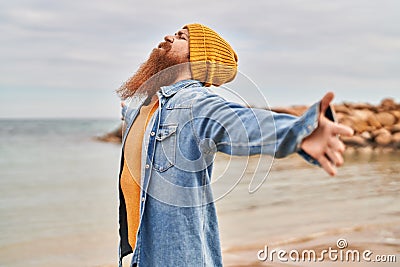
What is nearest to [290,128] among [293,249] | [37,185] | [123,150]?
[123,150]

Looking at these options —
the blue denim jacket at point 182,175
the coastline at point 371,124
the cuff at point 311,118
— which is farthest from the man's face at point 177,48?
the coastline at point 371,124

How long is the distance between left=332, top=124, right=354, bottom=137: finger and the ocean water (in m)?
0.33

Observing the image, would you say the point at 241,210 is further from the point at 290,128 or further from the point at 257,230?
the point at 290,128

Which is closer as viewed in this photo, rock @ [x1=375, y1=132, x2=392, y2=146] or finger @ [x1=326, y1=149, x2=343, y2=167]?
finger @ [x1=326, y1=149, x2=343, y2=167]

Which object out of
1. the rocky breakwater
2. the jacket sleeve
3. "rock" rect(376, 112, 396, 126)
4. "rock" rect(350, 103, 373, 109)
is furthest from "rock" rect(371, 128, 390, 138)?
the jacket sleeve

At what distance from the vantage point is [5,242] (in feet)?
12.8

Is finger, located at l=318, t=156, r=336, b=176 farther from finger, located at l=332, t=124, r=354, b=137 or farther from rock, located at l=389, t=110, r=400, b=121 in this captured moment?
rock, located at l=389, t=110, r=400, b=121

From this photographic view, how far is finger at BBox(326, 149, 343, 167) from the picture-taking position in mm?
821

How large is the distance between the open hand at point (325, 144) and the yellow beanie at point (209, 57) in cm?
41

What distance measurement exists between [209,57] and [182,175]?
269mm

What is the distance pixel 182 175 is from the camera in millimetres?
1171

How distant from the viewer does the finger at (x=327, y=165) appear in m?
0.82

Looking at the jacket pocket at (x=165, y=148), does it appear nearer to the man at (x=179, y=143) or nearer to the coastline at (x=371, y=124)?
the man at (x=179, y=143)

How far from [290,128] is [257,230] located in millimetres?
3178
